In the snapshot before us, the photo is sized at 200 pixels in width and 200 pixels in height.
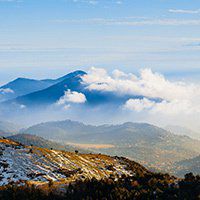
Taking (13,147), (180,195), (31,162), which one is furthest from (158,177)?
(13,147)

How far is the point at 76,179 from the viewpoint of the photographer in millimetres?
53031

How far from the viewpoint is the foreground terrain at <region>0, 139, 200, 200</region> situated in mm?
41812

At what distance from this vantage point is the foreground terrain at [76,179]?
4181 centimetres

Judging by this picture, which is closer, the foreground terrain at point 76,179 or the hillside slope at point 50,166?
the foreground terrain at point 76,179

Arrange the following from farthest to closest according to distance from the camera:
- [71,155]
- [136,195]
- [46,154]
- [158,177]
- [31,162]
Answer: [71,155]
[46,154]
[31,162]
[158,177]
[136,195]

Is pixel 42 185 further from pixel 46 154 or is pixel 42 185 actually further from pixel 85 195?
pixel 46 154

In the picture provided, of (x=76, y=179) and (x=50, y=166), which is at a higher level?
(x=50, y=166)

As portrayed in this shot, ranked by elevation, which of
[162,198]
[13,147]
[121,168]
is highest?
[13,147]

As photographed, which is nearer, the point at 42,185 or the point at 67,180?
the point at 42,185

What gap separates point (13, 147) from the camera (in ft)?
220

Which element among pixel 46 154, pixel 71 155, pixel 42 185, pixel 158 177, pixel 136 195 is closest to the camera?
pixel 136 195

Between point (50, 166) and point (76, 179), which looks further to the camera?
point (50, 166)

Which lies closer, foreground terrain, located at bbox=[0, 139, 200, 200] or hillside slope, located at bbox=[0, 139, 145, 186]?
foreground terrain, located at bbox=[0, 139, 200, 200]

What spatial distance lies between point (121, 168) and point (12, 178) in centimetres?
2233
